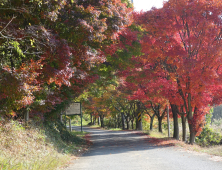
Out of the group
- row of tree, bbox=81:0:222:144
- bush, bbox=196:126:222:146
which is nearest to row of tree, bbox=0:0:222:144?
row of tree, bbox=81:0:222:144

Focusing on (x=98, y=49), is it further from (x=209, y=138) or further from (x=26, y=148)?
(x=209, y=138)

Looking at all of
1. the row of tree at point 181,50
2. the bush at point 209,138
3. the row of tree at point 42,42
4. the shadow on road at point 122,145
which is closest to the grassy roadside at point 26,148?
the row of tree at point 42,42

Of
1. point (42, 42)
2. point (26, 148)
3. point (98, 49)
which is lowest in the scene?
point (26, 148)

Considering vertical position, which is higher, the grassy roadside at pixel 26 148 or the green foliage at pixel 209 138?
the grassy roadside at pixel 26 148

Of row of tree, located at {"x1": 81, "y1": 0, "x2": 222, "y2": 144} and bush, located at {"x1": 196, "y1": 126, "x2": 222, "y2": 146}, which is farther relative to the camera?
bush, located at {"x1": 196, "y1": 126, "x2": 222, "y2": 146}

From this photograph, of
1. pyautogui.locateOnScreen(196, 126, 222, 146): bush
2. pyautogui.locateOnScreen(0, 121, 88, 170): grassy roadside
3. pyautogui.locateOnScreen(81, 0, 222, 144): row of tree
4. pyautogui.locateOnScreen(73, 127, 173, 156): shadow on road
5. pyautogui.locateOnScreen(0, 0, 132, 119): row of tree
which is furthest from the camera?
pyautogui.locateOnScreen(196, 126, 222, 146): bush

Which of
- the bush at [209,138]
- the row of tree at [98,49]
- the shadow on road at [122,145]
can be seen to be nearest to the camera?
the row of tree at [98,49]

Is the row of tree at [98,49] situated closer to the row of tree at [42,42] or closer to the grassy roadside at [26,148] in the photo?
the row of tree at [42,42]

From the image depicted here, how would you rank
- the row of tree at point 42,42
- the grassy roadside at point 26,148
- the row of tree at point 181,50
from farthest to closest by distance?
the row of tree at point 181,50
the row of tree at point 42,42
the grassy roadside at point 26,148

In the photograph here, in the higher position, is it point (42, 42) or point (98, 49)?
point (98, 49)

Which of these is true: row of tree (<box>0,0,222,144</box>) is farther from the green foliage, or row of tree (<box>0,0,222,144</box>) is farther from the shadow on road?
the green foliage

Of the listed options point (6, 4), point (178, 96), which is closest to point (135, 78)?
point (178, 96)

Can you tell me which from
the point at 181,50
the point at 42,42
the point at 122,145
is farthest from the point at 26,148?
the point at 181,50

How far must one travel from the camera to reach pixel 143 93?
21031mm
